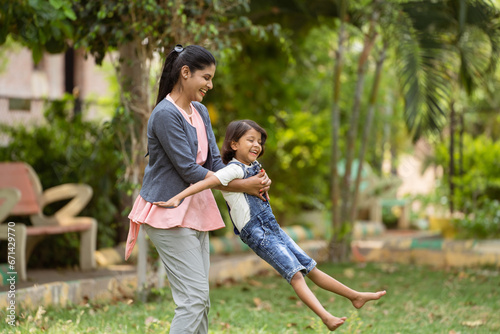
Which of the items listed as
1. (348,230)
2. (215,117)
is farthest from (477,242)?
(215,117)

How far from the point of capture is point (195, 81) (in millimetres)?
2957

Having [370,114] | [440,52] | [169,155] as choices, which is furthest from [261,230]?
[370,114]

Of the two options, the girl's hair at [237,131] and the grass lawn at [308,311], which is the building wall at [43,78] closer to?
the grass lawn at [308,311]

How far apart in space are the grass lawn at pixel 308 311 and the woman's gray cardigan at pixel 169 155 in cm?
129

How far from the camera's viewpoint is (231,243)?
27.1 ft

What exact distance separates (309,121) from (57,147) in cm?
409

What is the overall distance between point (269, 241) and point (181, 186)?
50 centimetres

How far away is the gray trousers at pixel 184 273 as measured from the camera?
2.91 meters

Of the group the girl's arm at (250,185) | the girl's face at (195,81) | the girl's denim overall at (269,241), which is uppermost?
the girl's face at (195,81)

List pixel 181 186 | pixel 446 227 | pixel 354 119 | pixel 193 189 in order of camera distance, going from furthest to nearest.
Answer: pixel 446 227 < pixel 354 119 < pixel 181 186 < pixel 193 189

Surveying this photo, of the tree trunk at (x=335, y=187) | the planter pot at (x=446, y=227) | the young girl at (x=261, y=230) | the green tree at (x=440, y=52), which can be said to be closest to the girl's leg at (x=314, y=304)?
the young girl at (x=261, y=230)

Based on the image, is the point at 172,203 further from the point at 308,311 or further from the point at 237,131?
the point at 308,311

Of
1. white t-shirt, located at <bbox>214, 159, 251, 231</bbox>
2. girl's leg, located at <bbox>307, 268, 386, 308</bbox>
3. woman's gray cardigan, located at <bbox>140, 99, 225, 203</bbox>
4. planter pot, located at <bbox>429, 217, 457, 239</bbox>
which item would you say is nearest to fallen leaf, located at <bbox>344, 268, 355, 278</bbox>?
planter pot, located at <bbox>429, 217, 457, 239</bbox>

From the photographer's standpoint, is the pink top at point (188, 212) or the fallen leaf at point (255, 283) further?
the fallen leaf at point (255, 283)
